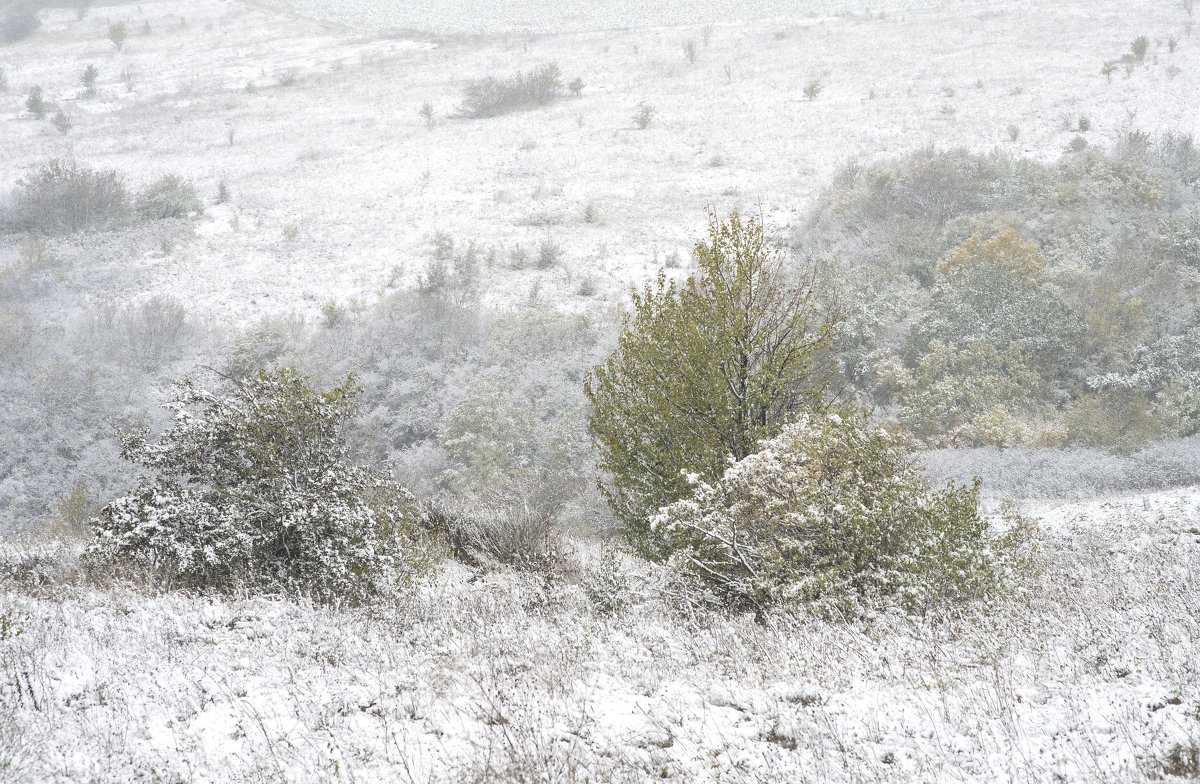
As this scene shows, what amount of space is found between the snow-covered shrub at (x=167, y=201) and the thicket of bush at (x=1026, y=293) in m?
25.4

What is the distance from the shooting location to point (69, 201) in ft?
92.6

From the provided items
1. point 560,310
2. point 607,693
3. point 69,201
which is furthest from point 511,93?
point 607,693

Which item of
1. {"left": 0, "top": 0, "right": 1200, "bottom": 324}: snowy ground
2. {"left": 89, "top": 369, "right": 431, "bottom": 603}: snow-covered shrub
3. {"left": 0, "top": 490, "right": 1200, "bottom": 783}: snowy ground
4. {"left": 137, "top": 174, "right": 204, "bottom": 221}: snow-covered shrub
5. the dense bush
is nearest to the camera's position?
{"left": 0, "top": 490, "right": 1200, "bottom": 783}: snowy ground

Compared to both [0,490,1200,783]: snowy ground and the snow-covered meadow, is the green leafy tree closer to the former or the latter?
the snow-covered meadow

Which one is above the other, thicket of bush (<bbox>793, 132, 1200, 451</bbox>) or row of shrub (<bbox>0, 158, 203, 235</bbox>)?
row of shrub (<bbox>0, 158, 203, 235</bbox>)

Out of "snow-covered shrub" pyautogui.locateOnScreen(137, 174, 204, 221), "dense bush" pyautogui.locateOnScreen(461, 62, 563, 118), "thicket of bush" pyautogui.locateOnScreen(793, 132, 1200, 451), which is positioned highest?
"dense bush" pyautogui.locateOnScreen(461, 62, 563, 118)

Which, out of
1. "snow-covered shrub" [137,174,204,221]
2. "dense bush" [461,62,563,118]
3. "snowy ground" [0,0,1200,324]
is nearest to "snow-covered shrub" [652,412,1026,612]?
"snowy ground" [0,0,1200,324]

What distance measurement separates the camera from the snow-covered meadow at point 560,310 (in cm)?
354

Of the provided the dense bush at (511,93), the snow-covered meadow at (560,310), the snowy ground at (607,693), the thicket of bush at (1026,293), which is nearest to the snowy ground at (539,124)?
the snow-covered meadow at (560,310)

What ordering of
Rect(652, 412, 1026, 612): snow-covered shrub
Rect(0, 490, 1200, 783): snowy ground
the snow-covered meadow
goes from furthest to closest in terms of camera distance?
Rect(652, 412, 1026, 612): snow-covered shrub
the snow-covered meadow
Rect(0, 490, 1200, 783): snowy ground

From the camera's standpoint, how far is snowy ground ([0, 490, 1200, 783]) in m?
3.31

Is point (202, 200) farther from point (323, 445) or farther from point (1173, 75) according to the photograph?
point (1173, 75)

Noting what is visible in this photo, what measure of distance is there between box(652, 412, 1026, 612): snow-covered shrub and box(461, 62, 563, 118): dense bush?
40.2m

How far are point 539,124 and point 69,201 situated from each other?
74.5ft
